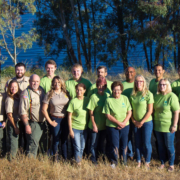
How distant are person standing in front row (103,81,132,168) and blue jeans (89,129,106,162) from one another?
0.24m

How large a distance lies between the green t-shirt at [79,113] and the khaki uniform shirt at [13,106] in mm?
1044

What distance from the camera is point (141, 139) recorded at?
4723mm

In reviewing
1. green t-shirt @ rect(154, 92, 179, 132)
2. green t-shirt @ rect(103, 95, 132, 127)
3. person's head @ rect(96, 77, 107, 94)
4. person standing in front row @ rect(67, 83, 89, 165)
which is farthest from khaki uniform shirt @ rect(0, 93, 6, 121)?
green t-shirt @ rect(154, 92, 179, 132)

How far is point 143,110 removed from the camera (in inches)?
179

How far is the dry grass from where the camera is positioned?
4.23 meters

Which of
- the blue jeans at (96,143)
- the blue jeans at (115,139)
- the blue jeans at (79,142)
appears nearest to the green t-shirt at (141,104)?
the blue jeans at (115,139)

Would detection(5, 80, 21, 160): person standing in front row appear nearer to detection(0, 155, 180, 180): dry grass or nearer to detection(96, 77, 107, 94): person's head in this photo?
detection(0, 155, 180, 180): dry grass

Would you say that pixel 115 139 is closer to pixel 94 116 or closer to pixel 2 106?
pixel 94 116

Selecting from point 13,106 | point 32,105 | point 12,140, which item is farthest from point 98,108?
point 12,140

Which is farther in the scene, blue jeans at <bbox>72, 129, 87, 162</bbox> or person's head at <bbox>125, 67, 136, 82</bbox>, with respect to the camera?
person's head at <bbox>125, 67, 136, 82</bbox>

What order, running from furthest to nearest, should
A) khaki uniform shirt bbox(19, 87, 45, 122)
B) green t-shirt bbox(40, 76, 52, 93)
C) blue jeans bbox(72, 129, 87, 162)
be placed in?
green t-shirt bbox(40, 76, 52, 93) → blue jeans bbox(72, 129, 87, 162) → khaki uniform shirt bbox(19, 87, 45, 122)

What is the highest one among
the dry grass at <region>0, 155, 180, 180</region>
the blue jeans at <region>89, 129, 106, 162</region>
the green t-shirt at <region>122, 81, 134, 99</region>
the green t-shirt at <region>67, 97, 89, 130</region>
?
the green t-shirt at <region>122, 81, 134, 99</region>

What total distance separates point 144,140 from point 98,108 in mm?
1037

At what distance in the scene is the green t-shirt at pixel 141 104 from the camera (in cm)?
454
